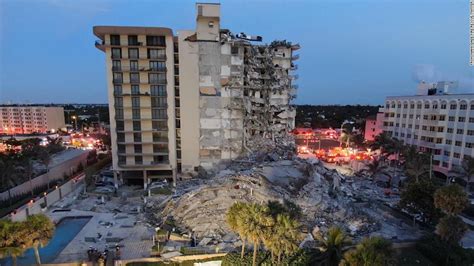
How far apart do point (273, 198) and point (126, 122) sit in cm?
3215

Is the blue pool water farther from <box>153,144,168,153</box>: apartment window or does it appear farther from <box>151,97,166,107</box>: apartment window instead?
<box>151,97,166,107</box>: apartment window

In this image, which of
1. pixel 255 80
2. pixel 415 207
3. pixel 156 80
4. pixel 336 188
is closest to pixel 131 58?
pixel 156 80

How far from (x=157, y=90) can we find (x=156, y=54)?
258 inches

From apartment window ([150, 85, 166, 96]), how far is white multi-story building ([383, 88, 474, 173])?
5955cm

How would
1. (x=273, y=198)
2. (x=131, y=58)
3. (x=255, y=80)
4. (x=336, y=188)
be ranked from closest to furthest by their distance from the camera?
(x=273, y=198) < (x=336, y=188) < (x=131, y=58) < (x=255, y=80)

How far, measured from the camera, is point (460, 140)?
63469 mm

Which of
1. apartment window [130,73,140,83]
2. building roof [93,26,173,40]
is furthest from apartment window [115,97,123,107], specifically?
building roof [93,26,173,40]

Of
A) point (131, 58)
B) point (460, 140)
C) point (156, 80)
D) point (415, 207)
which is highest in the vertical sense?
point (131, 58)

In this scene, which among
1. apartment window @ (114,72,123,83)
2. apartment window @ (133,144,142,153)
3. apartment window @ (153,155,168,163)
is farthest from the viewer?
apartment window @ (153,155,168,163)

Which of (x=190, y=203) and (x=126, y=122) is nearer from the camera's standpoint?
(x=190, y=203)

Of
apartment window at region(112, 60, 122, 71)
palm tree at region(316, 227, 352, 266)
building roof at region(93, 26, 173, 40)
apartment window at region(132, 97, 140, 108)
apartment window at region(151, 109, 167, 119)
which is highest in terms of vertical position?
building roof at region(93, 26, 173, 40)

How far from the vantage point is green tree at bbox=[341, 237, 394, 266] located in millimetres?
21641

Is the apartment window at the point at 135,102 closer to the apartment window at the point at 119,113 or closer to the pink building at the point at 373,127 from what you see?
the apartment window at the point at 119,113

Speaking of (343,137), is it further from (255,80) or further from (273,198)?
(273,198)
